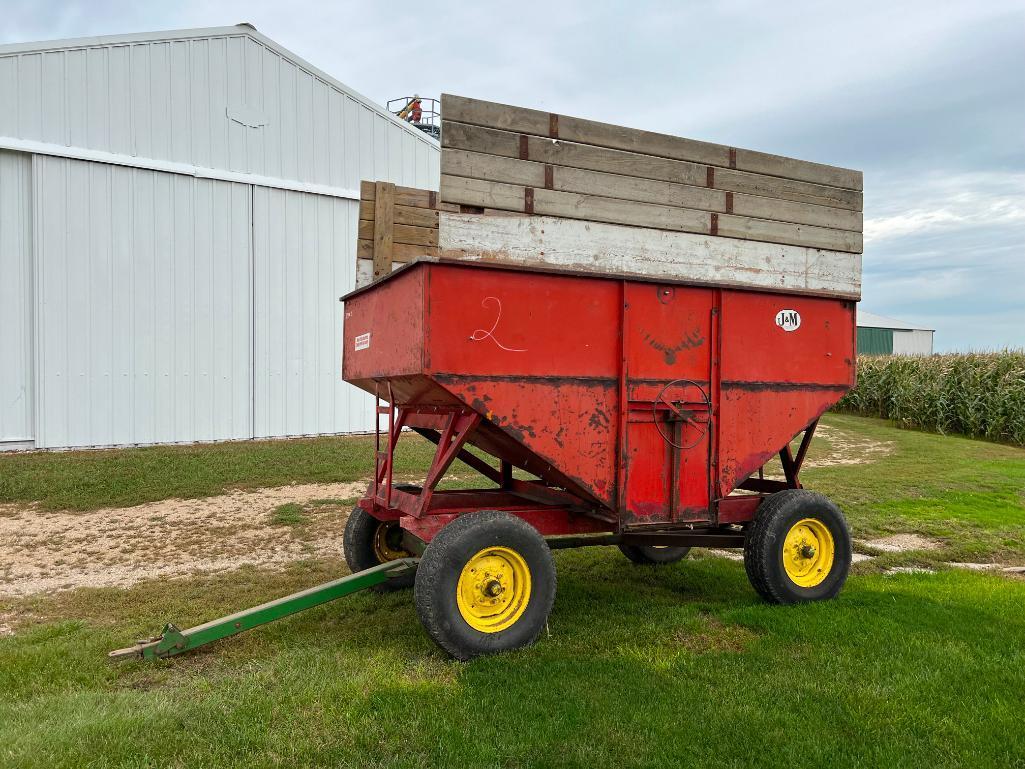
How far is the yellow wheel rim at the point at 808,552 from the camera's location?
5.39 m

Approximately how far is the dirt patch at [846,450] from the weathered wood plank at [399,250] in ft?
31.7

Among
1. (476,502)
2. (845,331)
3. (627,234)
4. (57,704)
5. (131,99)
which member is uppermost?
(131,99)

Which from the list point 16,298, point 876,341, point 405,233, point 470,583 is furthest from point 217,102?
point 876,341

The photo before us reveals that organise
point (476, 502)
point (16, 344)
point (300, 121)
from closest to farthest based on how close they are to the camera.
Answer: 1. point (476, 502)
2. point (16, 344)
3. point (300, 121)

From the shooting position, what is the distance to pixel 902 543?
25.8 feet

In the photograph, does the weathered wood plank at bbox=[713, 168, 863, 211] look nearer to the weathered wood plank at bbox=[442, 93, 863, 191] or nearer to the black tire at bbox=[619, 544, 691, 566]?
the weathered wood plank at bbox=[442, 93, 863, 191]

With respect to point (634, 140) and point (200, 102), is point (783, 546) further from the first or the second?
point (200, 102)

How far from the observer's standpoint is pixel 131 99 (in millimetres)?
12398

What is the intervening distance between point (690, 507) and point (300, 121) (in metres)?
11.6

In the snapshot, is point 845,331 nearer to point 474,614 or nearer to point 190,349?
point 474,614

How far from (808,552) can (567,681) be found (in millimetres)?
2298

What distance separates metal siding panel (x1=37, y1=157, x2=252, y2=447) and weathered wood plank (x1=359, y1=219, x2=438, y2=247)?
810cm

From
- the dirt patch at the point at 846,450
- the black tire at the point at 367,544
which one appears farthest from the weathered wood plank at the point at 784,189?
the dirt patch at the point at 846,450

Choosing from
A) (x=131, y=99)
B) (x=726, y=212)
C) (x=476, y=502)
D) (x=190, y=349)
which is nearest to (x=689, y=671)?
(x=476, y=502)
